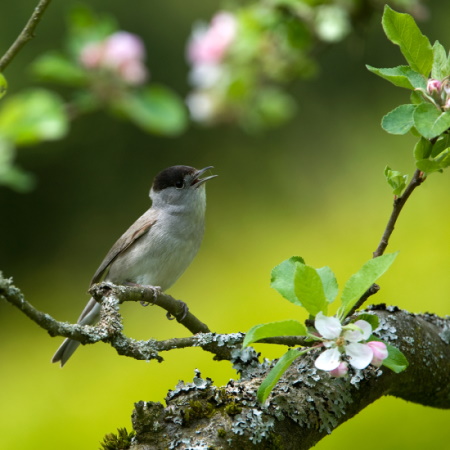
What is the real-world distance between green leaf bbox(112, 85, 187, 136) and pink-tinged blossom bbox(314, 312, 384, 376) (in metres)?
2.27

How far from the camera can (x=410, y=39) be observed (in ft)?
5.32

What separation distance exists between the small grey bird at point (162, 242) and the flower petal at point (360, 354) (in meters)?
2.15

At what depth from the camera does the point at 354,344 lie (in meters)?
1.48

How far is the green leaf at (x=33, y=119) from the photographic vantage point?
308 cm

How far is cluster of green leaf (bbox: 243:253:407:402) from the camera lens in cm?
145

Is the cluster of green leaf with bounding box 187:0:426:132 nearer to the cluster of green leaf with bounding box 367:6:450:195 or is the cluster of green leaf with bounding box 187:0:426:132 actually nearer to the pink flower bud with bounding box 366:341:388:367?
the cluster of green leaf with bounding box 367:6:450:195

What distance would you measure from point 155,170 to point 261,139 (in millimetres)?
1481

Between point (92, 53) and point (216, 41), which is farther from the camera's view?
point (216, 41)

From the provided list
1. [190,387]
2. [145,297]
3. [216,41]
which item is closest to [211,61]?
[216,41]

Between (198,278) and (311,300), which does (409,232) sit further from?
(311,300)

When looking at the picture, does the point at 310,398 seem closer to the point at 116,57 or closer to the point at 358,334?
the point at 358,334

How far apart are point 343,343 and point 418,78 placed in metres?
0.61

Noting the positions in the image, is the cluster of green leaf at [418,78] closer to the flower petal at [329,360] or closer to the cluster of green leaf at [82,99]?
the flower petal at [329,360]

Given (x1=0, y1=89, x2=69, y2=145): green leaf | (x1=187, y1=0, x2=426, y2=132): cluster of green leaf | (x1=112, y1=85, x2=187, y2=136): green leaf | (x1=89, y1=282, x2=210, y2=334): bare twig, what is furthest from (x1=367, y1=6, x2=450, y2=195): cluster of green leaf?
(x1=112, y1=85, x2=187, y2=136): green leaf
